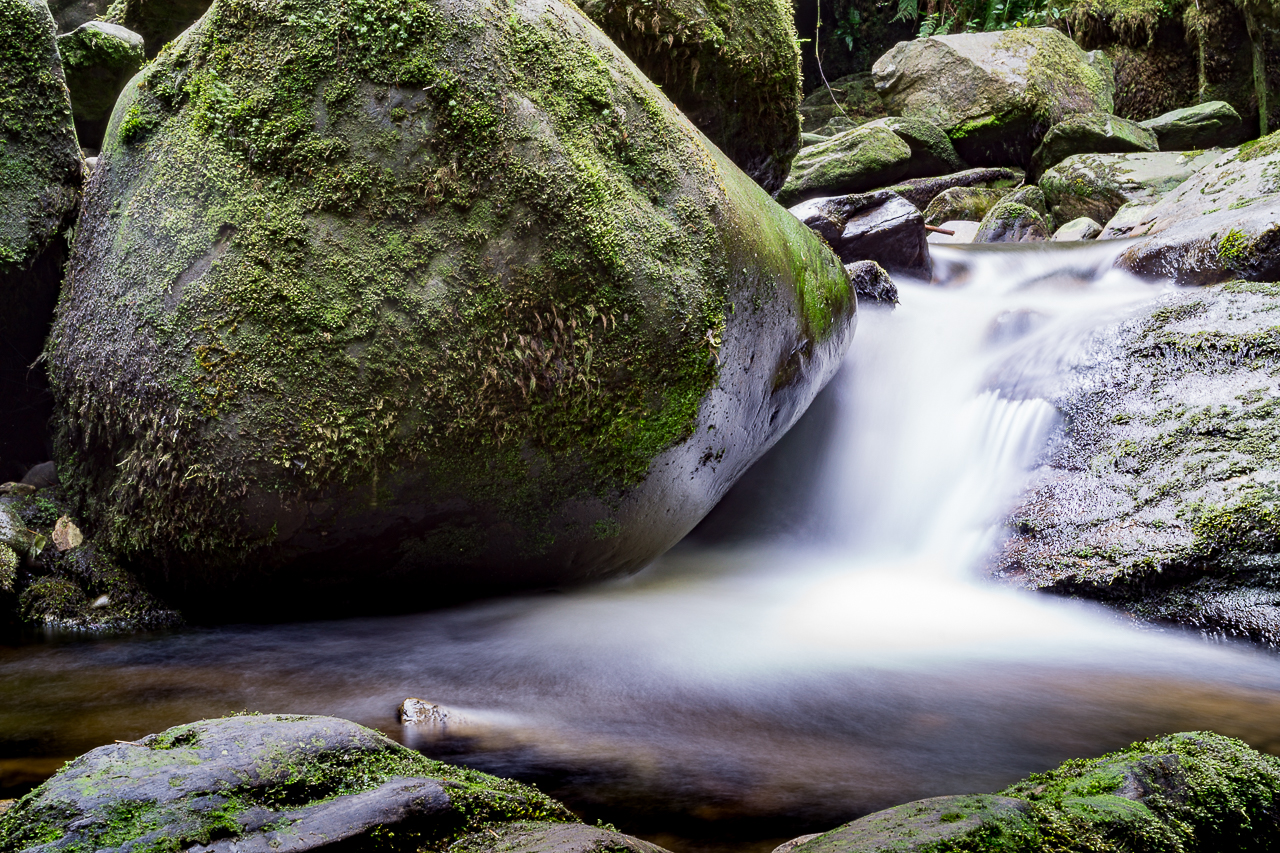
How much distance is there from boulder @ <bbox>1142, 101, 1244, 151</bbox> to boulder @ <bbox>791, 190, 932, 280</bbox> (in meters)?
9.15

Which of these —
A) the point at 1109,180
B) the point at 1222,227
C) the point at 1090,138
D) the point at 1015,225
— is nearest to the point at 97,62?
the point at 1222,227

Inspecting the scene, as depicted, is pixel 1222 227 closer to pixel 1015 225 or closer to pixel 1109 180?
pixel 1015 225

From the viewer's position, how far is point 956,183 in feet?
42.9

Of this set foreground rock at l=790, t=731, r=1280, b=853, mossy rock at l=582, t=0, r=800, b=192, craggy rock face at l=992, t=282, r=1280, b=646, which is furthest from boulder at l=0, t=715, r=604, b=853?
mossy rock at l=582, t=0, r=800, b=192

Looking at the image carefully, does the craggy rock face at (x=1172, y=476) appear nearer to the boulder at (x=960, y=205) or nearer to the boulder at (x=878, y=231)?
the boulder at (x=878, y=231)

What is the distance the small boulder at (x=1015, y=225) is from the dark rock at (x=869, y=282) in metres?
4.64

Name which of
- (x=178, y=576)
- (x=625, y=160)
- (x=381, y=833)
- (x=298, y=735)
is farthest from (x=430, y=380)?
(x=381, y=833)

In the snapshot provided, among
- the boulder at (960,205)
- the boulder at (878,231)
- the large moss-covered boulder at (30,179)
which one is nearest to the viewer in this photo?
the large moss-covered boulder at (30,179)

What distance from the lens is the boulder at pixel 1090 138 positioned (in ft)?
41.7

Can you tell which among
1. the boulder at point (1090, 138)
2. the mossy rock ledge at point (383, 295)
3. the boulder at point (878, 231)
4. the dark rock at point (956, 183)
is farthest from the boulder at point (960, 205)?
the mossy rock ledge at point (383, 295)

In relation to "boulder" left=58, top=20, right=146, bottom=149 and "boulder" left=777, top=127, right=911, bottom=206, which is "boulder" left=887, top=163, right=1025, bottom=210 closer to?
"boulder" left=777, top=127, right=911, bottom=206

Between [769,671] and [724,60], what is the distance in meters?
3.74

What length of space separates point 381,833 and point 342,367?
2216 mm

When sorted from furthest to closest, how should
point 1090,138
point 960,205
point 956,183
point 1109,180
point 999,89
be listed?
point 999,89 < point 956,183 < point 1090,138 < point 960,205 < point 1109,180
